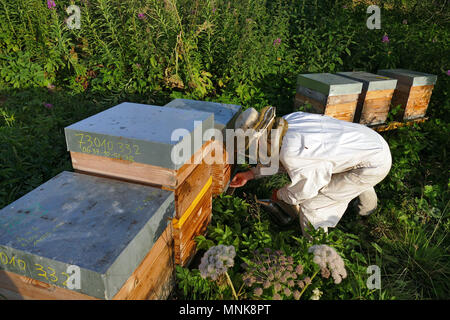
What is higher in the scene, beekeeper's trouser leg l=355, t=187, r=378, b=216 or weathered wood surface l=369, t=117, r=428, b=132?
weathered wood surface l=369, t=117, r=428, b=132

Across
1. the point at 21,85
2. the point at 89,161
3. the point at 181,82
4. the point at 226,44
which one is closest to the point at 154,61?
the point at 181,82

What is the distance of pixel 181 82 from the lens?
4.63 meters

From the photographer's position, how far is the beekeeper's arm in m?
2.75

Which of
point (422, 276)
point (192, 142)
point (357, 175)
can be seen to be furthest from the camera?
point (357, 175)

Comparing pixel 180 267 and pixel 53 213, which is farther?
pixel 180 267

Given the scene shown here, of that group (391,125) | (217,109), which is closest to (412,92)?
(391,125)

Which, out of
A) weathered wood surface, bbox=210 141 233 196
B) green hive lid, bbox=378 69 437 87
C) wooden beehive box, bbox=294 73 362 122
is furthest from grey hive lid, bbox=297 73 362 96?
weathered wood surface, bbox=210 141 233 196

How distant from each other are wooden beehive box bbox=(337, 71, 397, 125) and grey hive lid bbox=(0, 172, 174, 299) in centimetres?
380

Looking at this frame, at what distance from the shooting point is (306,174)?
2.79 m

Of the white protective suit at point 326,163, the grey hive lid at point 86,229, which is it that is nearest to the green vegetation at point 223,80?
the white protective suit at point 326,163

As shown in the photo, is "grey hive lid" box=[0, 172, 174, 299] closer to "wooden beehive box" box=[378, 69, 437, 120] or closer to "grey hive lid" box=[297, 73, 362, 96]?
"grey hive lid" box=[297, 73, 362, 96]

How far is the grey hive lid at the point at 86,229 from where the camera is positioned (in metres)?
1.34

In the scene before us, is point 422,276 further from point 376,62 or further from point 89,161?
point 376,62

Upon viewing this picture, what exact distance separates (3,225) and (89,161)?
0.62m
